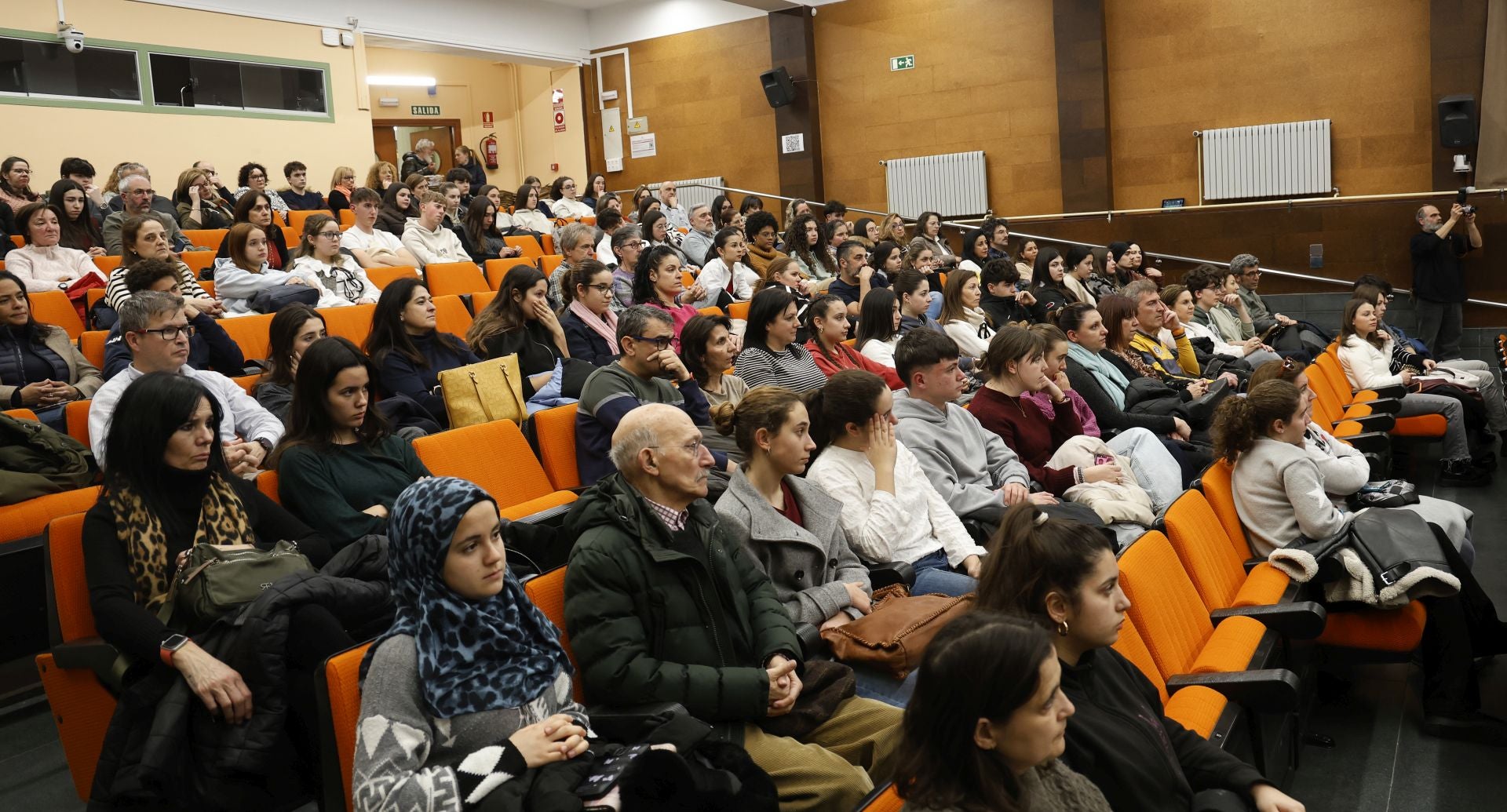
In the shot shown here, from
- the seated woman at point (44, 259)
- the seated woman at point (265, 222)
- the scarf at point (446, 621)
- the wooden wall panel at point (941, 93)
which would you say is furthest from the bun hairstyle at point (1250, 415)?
the wooden wall panel at point (941, 93)

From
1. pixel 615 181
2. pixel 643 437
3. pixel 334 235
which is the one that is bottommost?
pixel 643 437

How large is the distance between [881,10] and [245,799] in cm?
1104

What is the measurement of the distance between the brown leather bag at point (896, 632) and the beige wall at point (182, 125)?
866 cm

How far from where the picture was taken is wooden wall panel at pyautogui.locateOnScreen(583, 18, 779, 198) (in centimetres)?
1257

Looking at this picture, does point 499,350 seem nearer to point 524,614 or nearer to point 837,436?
point 837,436

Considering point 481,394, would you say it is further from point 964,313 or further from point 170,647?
point 964,313

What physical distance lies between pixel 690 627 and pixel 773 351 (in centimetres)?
222

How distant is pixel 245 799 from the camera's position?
2.04 metres

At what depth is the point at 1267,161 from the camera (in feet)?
32.4

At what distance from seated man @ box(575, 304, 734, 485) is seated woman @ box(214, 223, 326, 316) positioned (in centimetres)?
231

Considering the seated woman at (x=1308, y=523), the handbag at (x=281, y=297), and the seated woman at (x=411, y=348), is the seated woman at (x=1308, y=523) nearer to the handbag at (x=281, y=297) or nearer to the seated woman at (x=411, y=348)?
the seated woman at (x=411, y=348)

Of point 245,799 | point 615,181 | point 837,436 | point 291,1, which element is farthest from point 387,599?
point 615,181

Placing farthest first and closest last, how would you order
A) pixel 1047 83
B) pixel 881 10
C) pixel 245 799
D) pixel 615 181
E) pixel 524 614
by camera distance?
pixel 615 181
pixel 881 10
pixel 1047 83
pixel 245 799
pixel 524 614

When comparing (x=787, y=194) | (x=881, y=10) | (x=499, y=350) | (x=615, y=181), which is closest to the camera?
(x=499, y=350)
